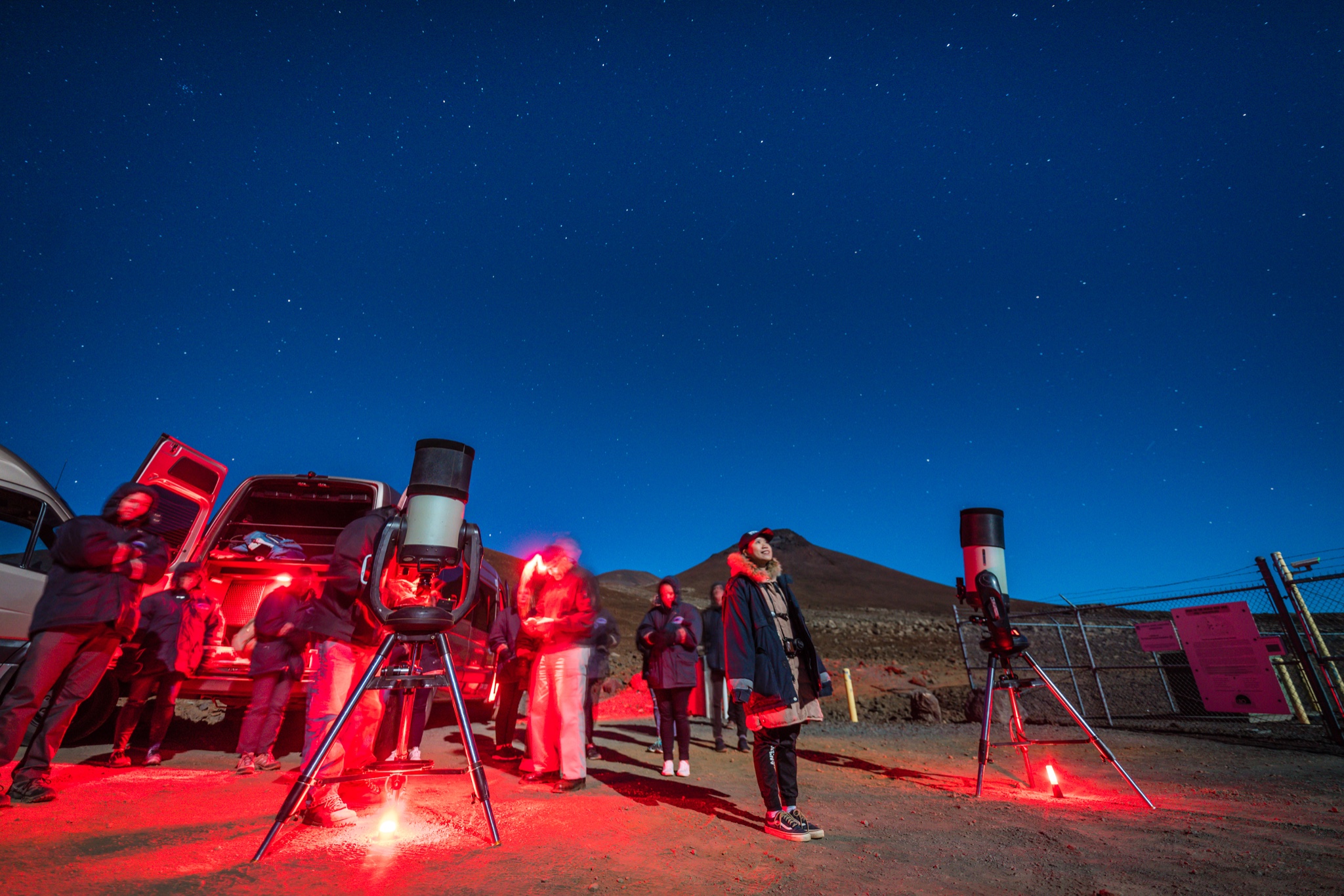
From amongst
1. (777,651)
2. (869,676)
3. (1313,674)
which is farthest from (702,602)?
(777,651)

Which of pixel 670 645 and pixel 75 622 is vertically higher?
pixel 670 645

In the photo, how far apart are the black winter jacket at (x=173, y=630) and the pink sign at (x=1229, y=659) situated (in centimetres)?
1176

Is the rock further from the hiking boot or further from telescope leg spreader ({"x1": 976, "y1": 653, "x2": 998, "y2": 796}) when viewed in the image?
the hiking boot

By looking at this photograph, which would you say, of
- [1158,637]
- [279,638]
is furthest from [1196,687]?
[279,638]

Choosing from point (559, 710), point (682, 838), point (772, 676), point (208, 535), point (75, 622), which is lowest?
point (682, 838)

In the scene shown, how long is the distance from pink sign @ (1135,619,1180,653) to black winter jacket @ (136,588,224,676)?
39.5ft

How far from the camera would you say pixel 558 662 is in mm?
4938

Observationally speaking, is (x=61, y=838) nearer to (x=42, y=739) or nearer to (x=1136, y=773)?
(x=42, y=739)

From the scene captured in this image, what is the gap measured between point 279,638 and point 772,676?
4.16 metres

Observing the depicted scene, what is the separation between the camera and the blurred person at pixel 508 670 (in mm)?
6434

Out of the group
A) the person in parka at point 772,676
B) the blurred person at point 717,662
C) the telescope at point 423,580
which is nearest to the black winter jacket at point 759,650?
the person in parka at point 772,676

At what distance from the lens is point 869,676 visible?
20219mm

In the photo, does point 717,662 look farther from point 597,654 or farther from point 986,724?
point 986,724

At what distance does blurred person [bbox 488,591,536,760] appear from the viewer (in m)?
6.43
